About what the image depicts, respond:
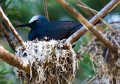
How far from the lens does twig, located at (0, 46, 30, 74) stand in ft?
7.53

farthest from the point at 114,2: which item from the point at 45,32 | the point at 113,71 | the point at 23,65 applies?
the point at 45,32

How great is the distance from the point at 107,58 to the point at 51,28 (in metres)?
1.50

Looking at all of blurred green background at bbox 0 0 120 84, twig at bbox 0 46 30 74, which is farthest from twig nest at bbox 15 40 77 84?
blurred green background at bbox 0 0 120 84

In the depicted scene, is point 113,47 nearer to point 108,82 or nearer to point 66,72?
point 108,82

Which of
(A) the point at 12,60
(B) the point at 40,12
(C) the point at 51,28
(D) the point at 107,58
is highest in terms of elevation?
(B) the point at 40,12

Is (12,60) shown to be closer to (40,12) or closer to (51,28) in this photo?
(51,28)

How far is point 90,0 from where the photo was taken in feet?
13.1

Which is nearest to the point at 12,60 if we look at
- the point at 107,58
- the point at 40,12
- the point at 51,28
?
the point at 107,58

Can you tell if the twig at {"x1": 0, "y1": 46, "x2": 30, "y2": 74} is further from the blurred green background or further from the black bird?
the blurred green background

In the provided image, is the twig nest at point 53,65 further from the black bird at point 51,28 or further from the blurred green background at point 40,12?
the blurred green background at point 40,12

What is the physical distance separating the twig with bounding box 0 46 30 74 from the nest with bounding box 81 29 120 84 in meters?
0.37

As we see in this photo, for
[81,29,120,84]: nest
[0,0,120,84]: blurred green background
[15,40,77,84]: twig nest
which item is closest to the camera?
[81,29,120,84]: nest

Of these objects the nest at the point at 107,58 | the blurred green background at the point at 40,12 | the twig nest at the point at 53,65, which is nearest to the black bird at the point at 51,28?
the blurred green background at the point at 40,12

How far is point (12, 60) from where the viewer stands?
7.87 ft
